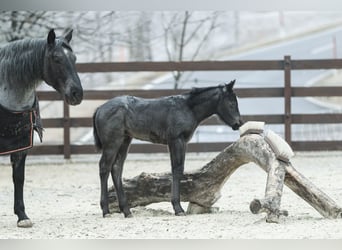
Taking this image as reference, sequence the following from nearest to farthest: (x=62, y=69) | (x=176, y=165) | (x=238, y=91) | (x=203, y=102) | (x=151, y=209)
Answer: (x=62, y=69) < (x=176, y=165) < (x=203, y=102) < (x=151, y=209) < (x=238, y=91)

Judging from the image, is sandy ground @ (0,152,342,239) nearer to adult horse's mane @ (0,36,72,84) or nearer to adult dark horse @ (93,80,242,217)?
adult dark horse @ (93,80,242,217)

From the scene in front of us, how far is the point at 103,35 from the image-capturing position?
41.0 feet

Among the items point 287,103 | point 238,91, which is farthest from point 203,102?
point 287,103

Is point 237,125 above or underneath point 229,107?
underneath

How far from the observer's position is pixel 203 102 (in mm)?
6402

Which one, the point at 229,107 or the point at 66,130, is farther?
the point at 66,130

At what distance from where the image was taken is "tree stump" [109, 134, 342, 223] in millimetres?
5852

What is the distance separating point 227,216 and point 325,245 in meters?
1.44

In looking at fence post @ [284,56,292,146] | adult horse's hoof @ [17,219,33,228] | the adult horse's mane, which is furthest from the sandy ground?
the adult horse's mane

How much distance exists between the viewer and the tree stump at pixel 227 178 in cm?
585

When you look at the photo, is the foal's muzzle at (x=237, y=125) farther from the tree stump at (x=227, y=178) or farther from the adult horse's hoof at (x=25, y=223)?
the adult horse's hoof at (x=25, y=223)

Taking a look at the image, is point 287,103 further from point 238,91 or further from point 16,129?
point 16,129

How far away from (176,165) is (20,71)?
1529 millimetres

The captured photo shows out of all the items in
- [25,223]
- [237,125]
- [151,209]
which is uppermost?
[237,125]
